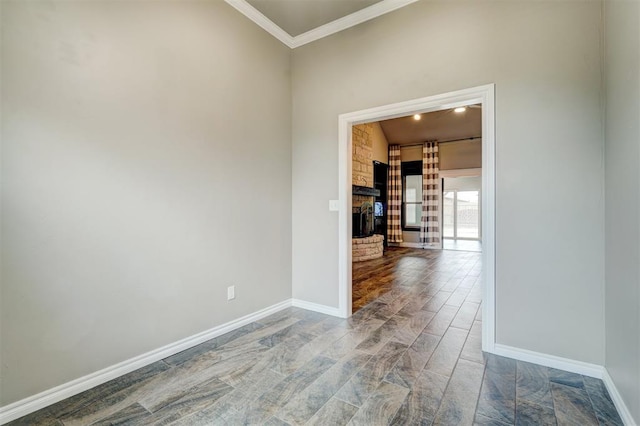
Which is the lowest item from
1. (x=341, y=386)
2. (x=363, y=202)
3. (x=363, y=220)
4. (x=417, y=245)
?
(x=341, y=386)

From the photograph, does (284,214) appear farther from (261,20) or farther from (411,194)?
(411,194)

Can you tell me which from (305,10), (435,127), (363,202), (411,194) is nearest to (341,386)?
(305,10)

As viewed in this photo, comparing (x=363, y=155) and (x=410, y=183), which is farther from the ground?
(x=363, y=155)

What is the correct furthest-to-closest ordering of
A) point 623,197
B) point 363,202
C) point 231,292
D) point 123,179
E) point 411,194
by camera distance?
point 411,194, point 363,202, point 231,292, point 123,179, point 623,197

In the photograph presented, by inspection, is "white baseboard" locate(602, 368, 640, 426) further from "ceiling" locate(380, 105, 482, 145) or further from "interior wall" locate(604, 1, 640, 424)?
"ceiling" locate(380, 105, 482, 145)

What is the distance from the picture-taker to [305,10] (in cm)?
280

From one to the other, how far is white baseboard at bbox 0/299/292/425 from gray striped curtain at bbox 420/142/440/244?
6.50 m

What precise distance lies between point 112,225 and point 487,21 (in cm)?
313

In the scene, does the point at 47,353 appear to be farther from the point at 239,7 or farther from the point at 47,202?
the point at 239,7

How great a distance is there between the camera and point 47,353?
1.64m

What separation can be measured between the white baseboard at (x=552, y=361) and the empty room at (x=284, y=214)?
1 centimetres

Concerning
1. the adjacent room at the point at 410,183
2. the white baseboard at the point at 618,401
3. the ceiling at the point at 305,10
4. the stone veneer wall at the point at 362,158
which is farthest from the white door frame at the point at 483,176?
the stone veneer wall at the point at 362,158

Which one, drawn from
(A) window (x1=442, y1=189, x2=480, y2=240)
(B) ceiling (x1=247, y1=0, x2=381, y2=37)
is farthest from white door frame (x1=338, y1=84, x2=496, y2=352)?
(A) window (x1=442, y1=189, x2=480, y2=240)

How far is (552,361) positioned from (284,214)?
2607 millimetres
